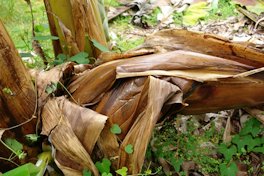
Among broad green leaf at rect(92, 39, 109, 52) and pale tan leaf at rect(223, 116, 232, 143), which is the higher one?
broad green leaf at rect(92, 39, 109, 52)

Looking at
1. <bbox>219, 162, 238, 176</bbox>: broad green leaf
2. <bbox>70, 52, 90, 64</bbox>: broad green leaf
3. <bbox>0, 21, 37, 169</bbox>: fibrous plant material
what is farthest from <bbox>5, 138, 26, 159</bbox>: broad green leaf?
<bbox>219, 162, 238, 176</bbox>: broad green leaf

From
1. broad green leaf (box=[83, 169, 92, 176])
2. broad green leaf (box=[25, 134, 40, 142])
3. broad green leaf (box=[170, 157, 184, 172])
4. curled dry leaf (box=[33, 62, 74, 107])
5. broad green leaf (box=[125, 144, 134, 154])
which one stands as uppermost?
curled dry leaf (box=[33, 62, 74, 107])

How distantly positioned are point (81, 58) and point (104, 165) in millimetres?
416

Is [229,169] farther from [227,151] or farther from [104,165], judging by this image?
[104,165]

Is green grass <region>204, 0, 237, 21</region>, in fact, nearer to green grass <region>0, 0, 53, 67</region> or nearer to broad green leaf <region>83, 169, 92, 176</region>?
green grass <region>0, 0, 53, 67</region>

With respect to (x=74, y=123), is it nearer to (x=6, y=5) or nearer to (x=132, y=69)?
(x=132, y=69)

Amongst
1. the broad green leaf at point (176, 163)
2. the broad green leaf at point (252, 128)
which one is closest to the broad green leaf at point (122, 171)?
the broad green leaf at point (176, 163)

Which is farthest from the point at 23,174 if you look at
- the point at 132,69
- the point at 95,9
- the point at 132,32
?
the point at 132,32

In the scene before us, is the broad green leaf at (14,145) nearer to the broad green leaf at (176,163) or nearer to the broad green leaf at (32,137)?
the broad green leaf at (32,137)

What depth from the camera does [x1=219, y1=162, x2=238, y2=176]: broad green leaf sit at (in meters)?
1.35

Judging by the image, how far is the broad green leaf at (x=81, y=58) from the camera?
1.45 m

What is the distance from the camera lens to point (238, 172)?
1.41m

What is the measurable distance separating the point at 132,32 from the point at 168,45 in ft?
3.15

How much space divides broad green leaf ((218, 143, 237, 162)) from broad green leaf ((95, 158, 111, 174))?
1.38ft
